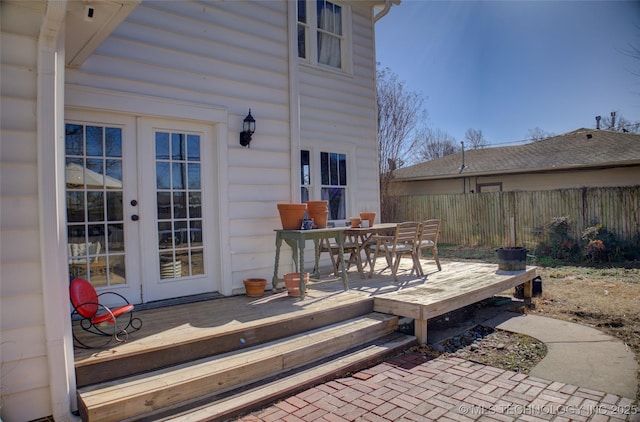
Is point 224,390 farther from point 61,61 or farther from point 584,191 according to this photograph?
point 584,191

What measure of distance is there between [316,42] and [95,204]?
13.8ft

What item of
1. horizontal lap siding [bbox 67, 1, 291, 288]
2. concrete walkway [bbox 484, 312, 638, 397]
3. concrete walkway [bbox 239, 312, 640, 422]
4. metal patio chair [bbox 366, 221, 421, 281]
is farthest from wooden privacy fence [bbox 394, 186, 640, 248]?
horizontal lap siding [bbox 67, 1, 291, 288]

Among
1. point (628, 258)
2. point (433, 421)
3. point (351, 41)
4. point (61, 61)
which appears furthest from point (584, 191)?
point (61, 61)

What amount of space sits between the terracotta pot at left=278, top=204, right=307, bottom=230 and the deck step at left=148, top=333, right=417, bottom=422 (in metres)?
1.57

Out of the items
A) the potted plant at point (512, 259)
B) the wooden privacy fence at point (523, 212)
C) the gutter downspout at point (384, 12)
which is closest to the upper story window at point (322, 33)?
the gutter downspout at point (384, 12)

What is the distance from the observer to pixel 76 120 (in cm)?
359

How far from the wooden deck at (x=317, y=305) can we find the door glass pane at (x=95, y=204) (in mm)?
601

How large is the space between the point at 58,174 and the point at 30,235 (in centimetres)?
40

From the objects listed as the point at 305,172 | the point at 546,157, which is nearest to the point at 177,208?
the point at 305,172

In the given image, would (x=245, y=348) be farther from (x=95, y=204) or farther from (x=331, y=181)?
(x=331, y=181)

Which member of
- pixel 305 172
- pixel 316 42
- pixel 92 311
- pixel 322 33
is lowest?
pixel 92 311

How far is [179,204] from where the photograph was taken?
423 cm

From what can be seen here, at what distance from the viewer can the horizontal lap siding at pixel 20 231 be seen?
2.29 metres

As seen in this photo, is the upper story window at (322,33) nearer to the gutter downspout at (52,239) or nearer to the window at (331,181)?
the window at (331,181)
